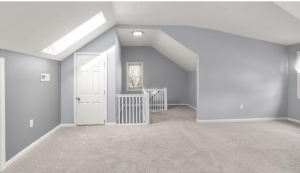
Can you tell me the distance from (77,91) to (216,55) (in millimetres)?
3788

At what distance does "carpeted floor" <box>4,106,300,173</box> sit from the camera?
244cm

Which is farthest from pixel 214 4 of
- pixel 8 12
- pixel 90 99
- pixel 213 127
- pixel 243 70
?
pixel 90 99

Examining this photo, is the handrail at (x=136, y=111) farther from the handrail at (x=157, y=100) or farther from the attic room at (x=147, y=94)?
the handrail at (x=157, y=100)

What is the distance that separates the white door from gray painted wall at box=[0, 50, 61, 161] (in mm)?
630

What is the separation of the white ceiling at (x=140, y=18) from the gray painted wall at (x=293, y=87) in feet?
0.94

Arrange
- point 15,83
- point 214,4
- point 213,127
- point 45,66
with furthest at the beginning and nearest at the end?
point 213,127 → point 45,66 → point 214,4 → point 15,83

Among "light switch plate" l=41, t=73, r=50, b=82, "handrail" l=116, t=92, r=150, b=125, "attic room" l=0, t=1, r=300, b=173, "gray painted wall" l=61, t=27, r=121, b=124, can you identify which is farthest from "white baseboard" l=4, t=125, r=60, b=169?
"handrail" l=116, t=92, r=150, b=125

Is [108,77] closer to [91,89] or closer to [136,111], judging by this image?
[91,89]

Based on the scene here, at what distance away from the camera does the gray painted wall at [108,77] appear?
4.49 metres

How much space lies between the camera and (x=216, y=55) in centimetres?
490

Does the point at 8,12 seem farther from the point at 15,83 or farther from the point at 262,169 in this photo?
Answer: the point at 262,169

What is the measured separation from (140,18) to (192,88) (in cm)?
403

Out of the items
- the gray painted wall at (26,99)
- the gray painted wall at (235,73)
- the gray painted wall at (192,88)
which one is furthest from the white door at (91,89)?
the gray painted wall at (192,88)

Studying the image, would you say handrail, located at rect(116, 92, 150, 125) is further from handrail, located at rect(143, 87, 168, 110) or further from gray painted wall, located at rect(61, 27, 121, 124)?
handrail, located at rect(143, 87, 168, 110)
